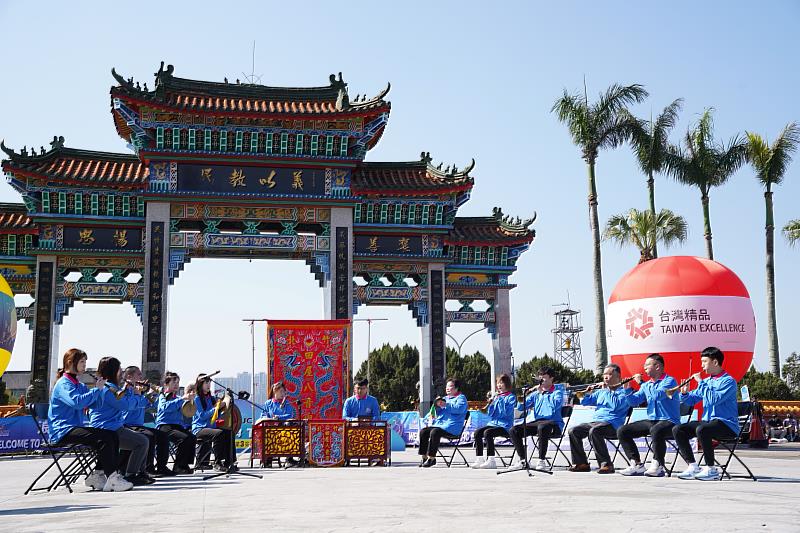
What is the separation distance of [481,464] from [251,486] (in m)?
4.75

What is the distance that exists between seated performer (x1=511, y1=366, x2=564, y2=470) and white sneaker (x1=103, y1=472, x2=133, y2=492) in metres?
5.38

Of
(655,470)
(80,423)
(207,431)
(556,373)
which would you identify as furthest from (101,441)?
(556,373)

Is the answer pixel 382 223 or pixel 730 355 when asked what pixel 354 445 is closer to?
pixel 730 355

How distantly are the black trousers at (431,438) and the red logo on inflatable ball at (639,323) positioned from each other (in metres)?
7.70

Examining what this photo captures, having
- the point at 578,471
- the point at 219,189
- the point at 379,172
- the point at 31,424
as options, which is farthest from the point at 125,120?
the point at 578,471

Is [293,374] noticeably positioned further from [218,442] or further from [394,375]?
[394,375]

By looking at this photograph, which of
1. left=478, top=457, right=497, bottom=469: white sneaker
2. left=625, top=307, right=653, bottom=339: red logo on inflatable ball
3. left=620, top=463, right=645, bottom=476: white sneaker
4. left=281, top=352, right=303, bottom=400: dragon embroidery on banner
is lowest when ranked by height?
left=478, top=457, right=497, bottom=469: white sneaker

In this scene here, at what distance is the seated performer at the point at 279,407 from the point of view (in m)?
14.5

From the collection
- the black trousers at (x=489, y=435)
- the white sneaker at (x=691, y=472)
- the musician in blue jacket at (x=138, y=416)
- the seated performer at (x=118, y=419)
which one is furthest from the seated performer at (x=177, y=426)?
the white sneaker at (x=691, y=472)

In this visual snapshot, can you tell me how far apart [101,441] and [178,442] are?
8.94 feet

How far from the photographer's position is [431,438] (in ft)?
45.2

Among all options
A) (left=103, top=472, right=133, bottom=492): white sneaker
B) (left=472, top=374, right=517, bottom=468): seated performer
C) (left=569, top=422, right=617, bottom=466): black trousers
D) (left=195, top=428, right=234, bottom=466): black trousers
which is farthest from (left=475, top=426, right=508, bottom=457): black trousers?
(left=103, top=472, right=133, bottom=492): white sneaker

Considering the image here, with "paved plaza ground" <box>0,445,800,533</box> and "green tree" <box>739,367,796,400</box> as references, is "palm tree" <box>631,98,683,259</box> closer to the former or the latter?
"green tree" <box>739,367,796,400</box>

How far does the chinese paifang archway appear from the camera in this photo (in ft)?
79.7
